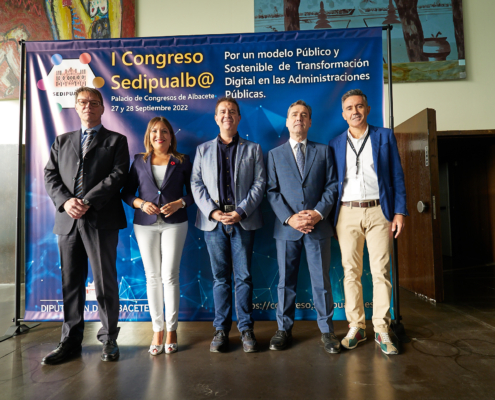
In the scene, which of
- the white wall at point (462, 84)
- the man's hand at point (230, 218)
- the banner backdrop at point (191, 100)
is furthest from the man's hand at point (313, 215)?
the white wall at point (462, 84)

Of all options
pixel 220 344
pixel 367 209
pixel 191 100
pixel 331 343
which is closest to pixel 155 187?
pixel 191 100

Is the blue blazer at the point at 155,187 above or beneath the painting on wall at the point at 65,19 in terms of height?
beneath

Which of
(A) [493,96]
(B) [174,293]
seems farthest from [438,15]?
(B) [174,293]

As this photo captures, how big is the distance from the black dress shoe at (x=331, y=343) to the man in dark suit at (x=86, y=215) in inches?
59.9

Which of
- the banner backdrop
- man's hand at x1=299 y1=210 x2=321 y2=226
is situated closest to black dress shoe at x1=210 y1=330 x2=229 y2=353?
the banner backdrop

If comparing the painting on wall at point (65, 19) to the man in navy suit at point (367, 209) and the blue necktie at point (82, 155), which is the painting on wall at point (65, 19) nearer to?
the blue necktie at point (82, 155)

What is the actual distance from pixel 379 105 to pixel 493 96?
3.00 metres

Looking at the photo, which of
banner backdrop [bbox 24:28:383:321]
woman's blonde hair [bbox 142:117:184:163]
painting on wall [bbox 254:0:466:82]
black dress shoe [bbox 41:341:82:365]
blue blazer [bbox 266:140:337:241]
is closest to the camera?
black dress shoe [bbox 41:341:82:365]

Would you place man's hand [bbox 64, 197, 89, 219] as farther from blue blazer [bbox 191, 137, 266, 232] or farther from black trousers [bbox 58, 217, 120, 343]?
blue blazer [bbox 191, 137, 266, 232]

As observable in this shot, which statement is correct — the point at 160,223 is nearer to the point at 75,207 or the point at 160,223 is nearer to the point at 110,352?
the point at 75,207

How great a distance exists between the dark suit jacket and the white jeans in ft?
0.80

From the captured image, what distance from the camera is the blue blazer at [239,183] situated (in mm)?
2451

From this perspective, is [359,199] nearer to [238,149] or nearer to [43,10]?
[238,149]

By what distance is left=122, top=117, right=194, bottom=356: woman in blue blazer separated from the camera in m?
2.43
